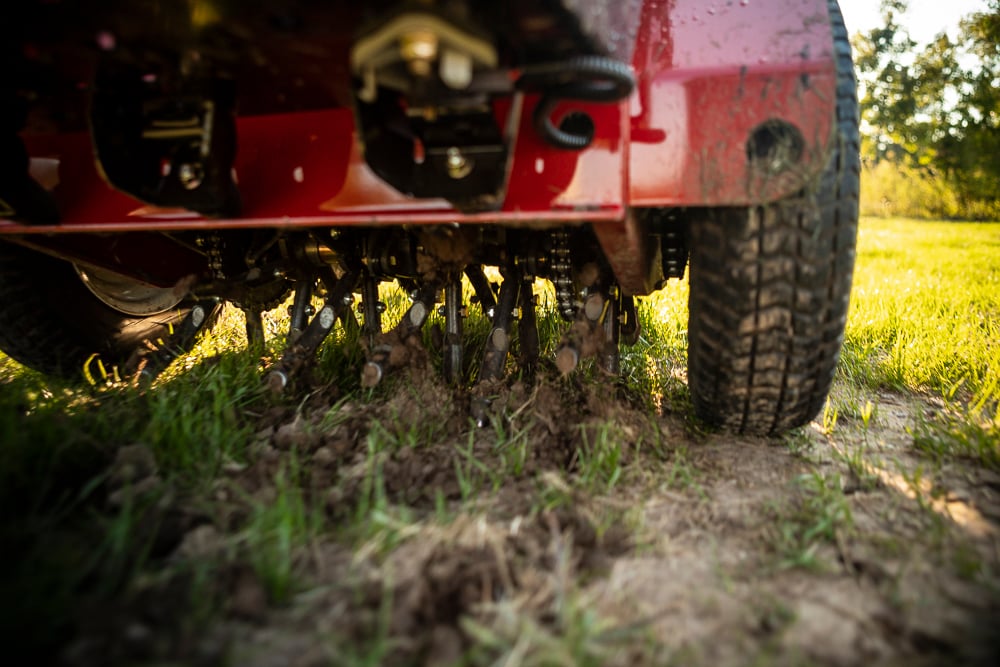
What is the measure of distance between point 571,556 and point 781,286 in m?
0.77

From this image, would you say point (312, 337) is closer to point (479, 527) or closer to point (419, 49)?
point (479, 527)

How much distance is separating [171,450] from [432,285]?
87cm

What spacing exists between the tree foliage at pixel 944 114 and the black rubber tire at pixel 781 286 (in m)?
16.0

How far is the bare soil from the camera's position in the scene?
917mm

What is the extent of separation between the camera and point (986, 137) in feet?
51.7

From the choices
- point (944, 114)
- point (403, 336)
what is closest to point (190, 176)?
point (403, 336)

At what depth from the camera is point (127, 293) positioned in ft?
7.13

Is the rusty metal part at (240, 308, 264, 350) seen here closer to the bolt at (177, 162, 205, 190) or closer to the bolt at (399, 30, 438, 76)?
the bolt at (177, 162, 205, 190)

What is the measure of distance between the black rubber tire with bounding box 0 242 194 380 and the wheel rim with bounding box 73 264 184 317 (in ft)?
0.08

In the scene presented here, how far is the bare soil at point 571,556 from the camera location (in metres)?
0.92

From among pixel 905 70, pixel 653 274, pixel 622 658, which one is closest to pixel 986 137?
pixel 905 70

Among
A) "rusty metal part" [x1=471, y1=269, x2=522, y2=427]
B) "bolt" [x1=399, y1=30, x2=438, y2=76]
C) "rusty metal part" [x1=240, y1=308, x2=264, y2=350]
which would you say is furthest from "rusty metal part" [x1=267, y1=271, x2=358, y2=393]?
"bolt" [x1=399, y1=30, x2=438, y2=76]

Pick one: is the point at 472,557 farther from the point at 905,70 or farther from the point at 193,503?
the point at 905,70

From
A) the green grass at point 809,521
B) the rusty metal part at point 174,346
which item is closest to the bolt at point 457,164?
the green grass at point 809,521
